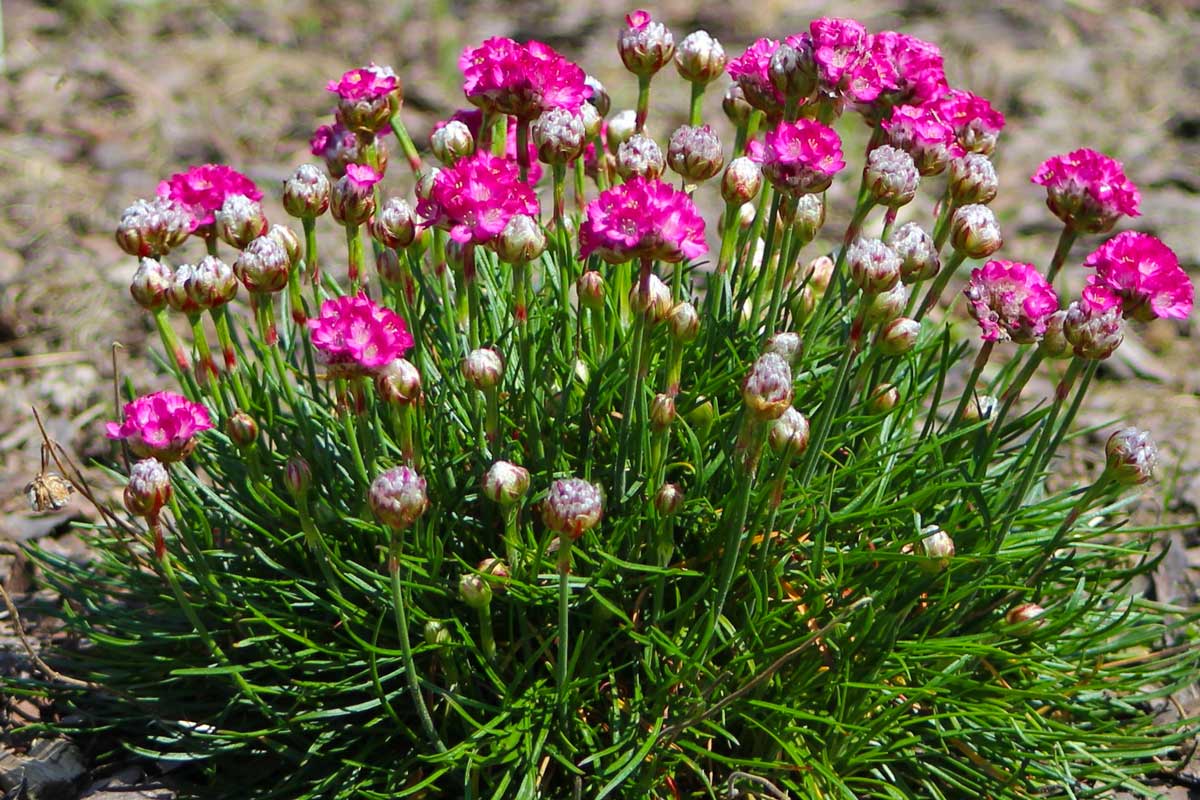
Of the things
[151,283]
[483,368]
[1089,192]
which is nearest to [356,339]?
[483,368]

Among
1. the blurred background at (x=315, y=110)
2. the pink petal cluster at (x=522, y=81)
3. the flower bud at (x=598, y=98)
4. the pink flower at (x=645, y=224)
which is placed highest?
the pink petal cluster at (x=522, y=81)

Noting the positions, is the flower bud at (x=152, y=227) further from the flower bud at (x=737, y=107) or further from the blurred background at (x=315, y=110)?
the blurred background at (x=315, y=110)

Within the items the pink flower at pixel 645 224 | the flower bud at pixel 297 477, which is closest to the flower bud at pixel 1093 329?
the pink flower at pixel 645 224

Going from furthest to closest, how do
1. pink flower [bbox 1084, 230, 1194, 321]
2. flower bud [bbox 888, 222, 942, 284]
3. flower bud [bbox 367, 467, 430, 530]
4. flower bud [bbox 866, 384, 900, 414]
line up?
flower bud [bbox 866, 384, 900, 414], flower bud [bbox 888, 222, 942, 284], pink flower [bbox 1084, 230, 1194, 321], flower bud [bbox 367, 467, 430, 530]

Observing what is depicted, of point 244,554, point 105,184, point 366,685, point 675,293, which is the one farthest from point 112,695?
point 105,184

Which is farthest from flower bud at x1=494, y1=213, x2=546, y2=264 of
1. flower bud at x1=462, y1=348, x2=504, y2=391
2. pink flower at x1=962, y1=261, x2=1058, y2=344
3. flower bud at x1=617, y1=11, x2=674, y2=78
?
pink flower at x1=962, y1=261, x2=1058, y2=344

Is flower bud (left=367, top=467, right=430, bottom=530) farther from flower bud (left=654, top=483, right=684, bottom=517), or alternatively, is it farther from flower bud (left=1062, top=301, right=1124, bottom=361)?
flower bud (left=1062, top=301, right=1124, bottom=361)

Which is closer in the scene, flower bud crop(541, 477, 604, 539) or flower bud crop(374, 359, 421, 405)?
flower bud crop(541, 477, 604, 539)
